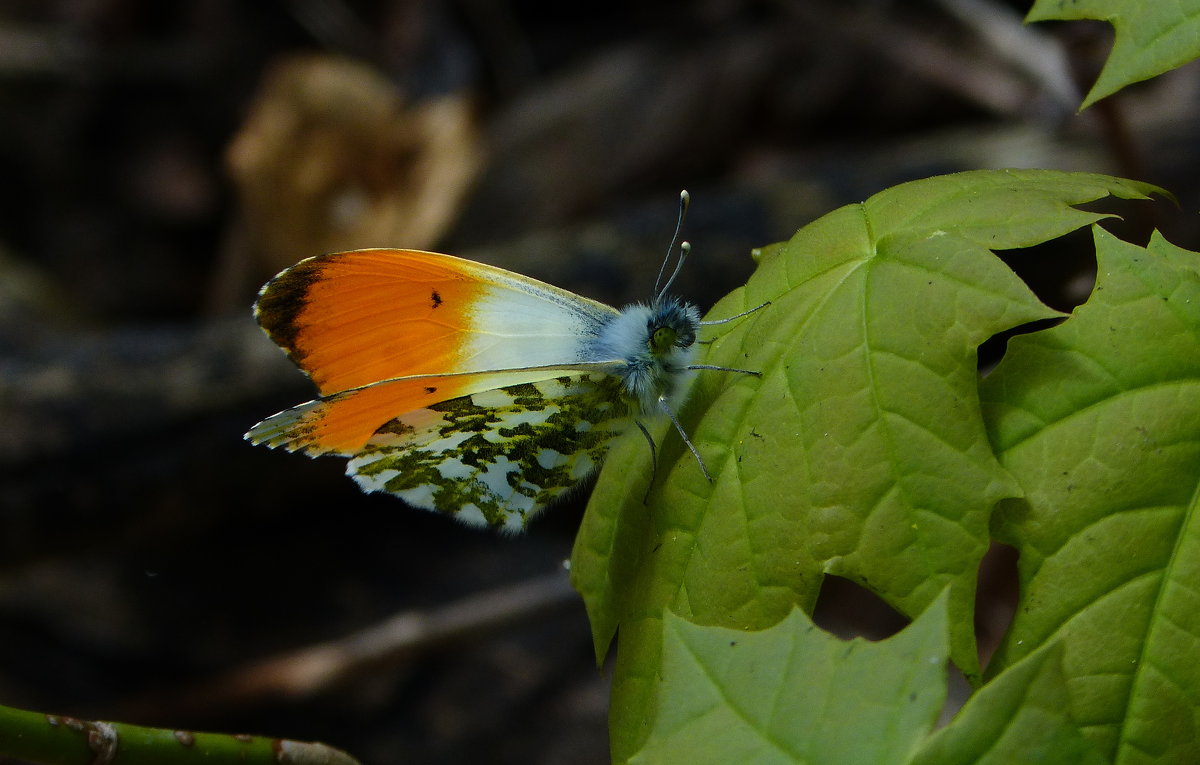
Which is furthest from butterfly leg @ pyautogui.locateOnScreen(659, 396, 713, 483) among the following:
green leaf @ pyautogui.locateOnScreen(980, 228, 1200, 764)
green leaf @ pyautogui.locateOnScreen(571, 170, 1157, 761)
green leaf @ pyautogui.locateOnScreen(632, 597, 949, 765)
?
green leaf @ pyautogui.locateOnScreen(980, 228, 1200, 764)

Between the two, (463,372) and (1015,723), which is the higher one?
(463,372)

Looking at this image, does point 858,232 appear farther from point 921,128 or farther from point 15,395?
point 921,128

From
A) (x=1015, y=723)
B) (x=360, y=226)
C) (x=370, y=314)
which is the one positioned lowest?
(x=1015, y=723)

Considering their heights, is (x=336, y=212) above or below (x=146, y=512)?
above

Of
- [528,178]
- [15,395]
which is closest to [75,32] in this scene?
[528,178]

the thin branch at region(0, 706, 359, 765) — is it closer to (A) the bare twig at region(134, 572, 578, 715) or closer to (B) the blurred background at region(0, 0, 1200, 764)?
(B) the blurred background at region(0, 0, 1200, 764)

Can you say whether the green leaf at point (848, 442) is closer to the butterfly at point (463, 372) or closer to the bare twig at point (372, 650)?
the butterfly at point (463, 372)

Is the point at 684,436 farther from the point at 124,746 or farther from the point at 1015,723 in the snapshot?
the point at 124,746

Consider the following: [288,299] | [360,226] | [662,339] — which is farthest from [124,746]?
[360,226]
